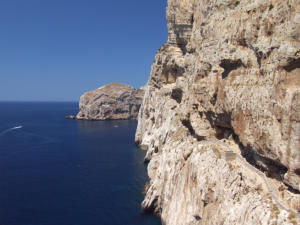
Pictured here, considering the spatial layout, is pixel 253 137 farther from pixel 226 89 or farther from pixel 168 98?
pixel 168 98

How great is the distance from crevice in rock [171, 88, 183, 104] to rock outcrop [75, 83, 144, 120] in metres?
115

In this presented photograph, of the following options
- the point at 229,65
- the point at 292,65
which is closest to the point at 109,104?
the point at 229,65

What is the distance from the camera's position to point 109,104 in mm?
177250

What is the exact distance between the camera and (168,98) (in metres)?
69.2

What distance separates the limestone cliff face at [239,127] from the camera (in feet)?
74.0

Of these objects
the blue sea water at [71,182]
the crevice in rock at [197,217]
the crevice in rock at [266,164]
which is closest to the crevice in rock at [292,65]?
the crevice in rock at [266,164]

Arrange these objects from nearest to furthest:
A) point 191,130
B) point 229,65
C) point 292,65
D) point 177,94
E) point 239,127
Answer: point 292,65
point 239,127
point 229,65
point 191,130
point 177,94

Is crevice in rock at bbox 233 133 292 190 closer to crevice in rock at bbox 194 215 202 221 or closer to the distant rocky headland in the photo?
crevice in rock at bbox 194 215 202 221

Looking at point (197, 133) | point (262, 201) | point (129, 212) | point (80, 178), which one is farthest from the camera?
point (80, 178)

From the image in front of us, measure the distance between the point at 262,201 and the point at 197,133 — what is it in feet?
53.7

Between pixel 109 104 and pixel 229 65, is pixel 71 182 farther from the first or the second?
pixel 109 104

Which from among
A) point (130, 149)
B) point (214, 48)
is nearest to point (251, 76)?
point (214, 48)

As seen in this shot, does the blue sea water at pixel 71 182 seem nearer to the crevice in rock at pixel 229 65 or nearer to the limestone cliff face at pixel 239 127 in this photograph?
the limestone cliff face at pixel 239 127

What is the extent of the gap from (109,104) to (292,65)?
16019cm
